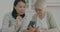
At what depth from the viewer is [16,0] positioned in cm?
57

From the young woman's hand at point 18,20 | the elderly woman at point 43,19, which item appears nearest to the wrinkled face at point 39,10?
the elderly woman at point 43,19

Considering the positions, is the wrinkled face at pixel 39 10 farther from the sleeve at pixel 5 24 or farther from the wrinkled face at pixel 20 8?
the sleeve at pixel 5 24

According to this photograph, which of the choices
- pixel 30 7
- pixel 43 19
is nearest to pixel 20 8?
pixel 30 7

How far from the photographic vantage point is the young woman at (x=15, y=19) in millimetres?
566

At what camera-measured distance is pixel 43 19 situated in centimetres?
58

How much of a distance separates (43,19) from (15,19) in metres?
0.20

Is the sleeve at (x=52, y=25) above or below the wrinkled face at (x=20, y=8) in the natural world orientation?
below

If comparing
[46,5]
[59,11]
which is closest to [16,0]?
[46,5]

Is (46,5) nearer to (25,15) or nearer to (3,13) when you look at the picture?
(25,15)

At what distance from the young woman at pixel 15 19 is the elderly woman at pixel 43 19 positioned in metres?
0.09

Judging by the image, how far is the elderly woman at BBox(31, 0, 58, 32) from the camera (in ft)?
1.87

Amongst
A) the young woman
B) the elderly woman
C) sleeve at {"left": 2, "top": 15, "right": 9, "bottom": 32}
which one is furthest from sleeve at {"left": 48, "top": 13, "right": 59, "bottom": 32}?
sleeve at {"left": 2, "top": 15, "right": 9, "bottom": 32}

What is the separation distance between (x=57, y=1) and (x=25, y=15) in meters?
0.25

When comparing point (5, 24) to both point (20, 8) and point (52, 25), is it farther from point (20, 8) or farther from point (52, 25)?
point (52, 25)
